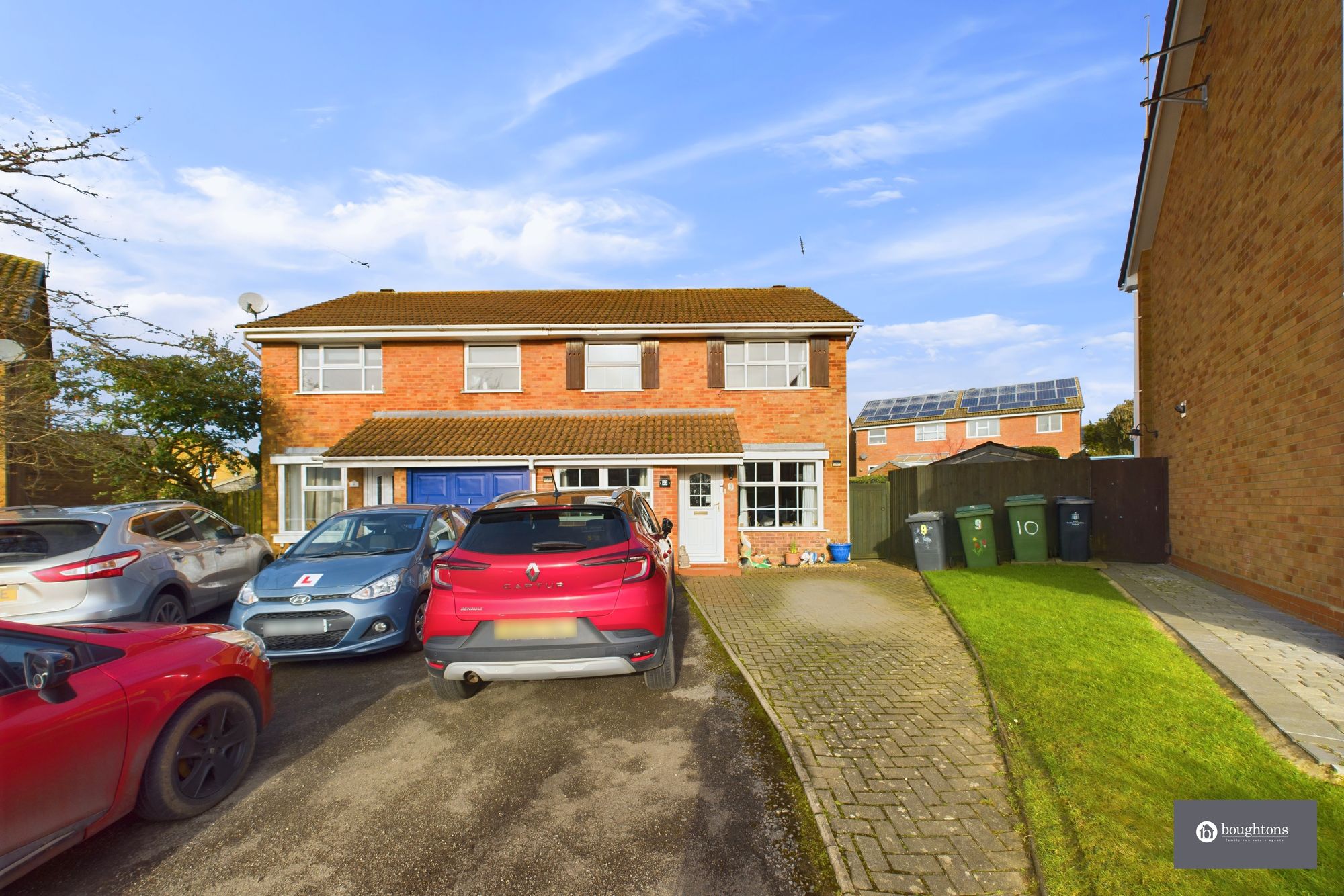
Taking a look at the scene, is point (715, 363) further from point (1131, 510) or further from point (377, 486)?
point (1131, 510)

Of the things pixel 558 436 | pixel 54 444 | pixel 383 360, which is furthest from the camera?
pixel 383 360

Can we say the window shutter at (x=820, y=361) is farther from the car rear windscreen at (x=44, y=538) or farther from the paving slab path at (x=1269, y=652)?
the car rear windscreen at (x=44, y=538)

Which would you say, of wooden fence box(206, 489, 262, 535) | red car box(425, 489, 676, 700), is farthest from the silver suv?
wooden fence box(206, 489, 262, 535)

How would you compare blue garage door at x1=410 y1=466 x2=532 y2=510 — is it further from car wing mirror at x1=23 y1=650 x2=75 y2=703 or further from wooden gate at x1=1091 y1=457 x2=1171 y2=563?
wooden gate at x1=1091 y1=457 x2=1171 y2=563

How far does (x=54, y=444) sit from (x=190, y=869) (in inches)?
362

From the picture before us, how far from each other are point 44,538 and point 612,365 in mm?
9501

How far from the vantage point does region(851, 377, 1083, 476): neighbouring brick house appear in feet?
121

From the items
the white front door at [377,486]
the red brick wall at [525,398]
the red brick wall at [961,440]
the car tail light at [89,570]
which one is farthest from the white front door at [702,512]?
the red brick wall at [961,440]

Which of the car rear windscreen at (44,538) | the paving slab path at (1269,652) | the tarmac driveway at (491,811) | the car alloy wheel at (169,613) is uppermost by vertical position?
the car rear windscreen at (44,538)

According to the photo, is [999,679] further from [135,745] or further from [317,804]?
[135,745]

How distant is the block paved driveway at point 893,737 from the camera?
9.10 ft

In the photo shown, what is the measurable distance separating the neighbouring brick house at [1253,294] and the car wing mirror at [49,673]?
8.73m

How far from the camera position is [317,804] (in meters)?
3.36

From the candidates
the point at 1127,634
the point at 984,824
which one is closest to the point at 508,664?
the point at 984,824
